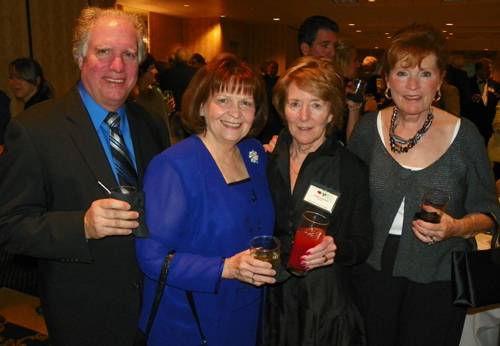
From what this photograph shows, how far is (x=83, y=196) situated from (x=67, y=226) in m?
0.14

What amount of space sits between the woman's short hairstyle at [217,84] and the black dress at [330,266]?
447 millimetres

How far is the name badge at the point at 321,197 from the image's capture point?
1.71 metres

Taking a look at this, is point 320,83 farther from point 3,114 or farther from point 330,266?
point 3,114

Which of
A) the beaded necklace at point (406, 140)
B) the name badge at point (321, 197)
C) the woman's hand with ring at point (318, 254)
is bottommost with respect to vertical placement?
the woman's hand with ring at point (318, 254)

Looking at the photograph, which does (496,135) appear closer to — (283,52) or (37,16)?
(37,16)

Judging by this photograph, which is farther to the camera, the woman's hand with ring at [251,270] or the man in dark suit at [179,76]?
the man in dark suit at [179,76]

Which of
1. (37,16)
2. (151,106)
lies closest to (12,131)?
(151,106)

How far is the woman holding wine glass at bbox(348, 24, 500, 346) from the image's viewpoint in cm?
181

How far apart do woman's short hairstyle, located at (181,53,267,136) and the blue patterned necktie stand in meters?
0.30

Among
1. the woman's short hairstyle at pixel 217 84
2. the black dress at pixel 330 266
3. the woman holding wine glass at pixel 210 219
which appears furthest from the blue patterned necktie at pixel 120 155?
the black dress at pixel 330 266

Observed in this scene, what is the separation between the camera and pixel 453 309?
187 centimetres

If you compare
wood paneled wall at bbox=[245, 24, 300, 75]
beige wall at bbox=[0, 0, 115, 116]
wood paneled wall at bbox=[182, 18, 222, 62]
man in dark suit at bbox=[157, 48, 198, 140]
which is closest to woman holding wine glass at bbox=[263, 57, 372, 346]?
man in dark suit at bbox=[157, 48, 198, 140]

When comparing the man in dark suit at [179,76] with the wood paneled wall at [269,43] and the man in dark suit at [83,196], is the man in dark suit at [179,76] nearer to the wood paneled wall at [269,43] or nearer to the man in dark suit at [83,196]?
the man in dark suit at [83,196]

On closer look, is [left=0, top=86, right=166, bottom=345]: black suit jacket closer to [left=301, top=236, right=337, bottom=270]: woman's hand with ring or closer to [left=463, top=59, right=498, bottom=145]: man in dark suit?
[left=301, top=236, right=337, bottom=270]: woman's hand with ring
